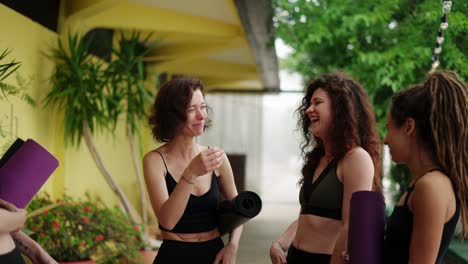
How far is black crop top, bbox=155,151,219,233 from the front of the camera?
6.14 ft

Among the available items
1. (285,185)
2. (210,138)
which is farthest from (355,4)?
(210,138)

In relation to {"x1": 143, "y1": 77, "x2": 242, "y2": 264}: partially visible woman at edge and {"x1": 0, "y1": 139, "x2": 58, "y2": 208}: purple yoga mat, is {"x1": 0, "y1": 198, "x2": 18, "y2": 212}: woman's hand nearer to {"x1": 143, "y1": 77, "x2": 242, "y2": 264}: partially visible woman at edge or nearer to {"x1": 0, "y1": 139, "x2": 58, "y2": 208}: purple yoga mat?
{"x1": 0, "y1": 139, "x2": 58, "y2": 208}: purple yoga mat

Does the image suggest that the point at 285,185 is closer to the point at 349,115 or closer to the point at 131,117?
the point at 131,117

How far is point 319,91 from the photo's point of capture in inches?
72.9

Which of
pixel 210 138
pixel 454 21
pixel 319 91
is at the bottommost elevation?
pixel 210 138

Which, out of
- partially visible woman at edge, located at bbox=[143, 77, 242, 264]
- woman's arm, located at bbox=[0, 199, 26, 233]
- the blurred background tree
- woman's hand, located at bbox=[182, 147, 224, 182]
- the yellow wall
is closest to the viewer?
woman's arm, located at bbox=[0, 199, 26, 233]

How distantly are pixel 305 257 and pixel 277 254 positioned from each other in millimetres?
155

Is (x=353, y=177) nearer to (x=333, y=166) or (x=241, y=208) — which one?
(x=333, y=166)

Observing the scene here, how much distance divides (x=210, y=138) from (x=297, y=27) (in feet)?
Result: 19.2

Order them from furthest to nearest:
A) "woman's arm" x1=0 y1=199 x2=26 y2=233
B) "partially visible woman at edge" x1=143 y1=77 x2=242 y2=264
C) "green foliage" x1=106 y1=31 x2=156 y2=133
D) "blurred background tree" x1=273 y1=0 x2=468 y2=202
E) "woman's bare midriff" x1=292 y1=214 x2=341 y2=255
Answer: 1. "green foliage" x1=106 y1=31 x2=156 y2=133
2. "blurred background tree" x1=273 y1=0 x2=468 y2=202
3. "partially visible woman at edge" x1=143 y1=77 x2=242 y2=264
4. "woman's bare midriff" x1=292 y1=214 x2=341 y2=255
5. "woman's arm" x1=0 y1=199 x2=26 y2=233

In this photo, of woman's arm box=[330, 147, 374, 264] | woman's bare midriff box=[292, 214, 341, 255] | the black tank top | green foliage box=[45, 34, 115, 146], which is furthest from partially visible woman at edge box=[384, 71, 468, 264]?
green foliage box=[45, 34, 115, 146]

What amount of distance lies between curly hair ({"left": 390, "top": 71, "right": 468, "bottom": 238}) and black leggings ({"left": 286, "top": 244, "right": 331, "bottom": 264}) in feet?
1.53

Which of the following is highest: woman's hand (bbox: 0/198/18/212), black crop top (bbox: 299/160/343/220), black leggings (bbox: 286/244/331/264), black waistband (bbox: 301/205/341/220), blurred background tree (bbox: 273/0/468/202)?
blurred background tree (bbox: 273/0/468/202)

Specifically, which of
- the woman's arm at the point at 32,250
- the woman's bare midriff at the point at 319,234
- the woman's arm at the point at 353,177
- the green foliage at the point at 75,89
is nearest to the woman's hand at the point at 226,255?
the woman's bare midriff at the point at 319,234
